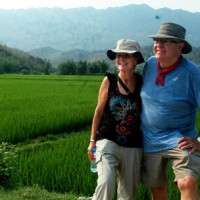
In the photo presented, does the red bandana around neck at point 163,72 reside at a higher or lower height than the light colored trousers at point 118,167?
higher

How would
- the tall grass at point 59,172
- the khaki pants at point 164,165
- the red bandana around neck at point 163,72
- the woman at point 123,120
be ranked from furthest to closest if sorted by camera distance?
the tall grass at point 59,172 < the woman at point 123,120 < the red bandana around neck at point 163,72 < the khaki pants at point 164,165

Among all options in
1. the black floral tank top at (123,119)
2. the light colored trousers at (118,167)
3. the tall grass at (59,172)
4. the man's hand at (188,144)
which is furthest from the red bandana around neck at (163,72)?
the tall grass at (59,172)

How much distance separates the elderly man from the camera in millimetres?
2689

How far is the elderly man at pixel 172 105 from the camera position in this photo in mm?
2689

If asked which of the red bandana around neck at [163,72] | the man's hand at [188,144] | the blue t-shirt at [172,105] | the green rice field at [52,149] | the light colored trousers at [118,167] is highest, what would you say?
the red bandana around neck at [163,72]

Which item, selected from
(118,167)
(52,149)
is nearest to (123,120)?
(118,167)

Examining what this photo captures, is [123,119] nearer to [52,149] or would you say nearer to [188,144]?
[188,144]

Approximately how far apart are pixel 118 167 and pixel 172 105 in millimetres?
632

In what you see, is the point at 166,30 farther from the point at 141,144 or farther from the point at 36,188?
the point at 36,188

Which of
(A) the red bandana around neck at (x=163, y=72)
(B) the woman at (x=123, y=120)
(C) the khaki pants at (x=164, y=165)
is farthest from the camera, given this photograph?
(B) the woman at (x=123, y=120)

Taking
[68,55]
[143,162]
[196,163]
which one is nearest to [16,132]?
[143,162]

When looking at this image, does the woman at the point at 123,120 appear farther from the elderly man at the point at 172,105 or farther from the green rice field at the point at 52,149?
the green rice field at the point at 52,149

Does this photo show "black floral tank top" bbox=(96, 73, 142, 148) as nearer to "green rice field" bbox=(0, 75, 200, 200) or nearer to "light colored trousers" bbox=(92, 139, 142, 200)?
"light colored trousers" bbox=(92, 139, 142, 200)

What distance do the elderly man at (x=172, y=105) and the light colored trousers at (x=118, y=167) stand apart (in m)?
0.14
